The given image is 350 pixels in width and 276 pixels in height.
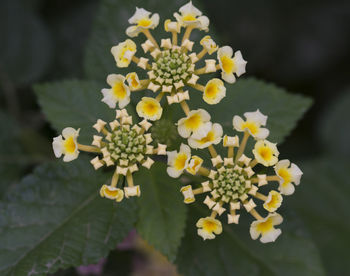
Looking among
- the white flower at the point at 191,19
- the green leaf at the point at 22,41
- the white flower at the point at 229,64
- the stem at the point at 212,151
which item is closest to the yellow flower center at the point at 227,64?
the white flower at the point at 229,64

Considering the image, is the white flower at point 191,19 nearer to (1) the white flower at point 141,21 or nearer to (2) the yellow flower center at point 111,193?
(1) the white flower at point 141,21

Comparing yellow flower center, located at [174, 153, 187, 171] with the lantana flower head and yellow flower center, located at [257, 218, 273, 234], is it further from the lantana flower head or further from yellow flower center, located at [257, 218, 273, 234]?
yellow flower center, located at [257, 218, 273, 234]

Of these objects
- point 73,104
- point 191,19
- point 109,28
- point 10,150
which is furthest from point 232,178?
point 10,150

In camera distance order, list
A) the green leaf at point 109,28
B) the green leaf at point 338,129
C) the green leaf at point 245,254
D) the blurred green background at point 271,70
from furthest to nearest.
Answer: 1. the green leaf at point 338,129
2. the blurred green background at point 271,70
3. the green leaf at point 109,28
4. the green leaf at point 245,254

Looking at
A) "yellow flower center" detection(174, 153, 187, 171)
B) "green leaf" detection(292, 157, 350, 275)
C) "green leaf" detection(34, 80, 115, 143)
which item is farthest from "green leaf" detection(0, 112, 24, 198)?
"green leaf" detection(292, 157, 350, 275)

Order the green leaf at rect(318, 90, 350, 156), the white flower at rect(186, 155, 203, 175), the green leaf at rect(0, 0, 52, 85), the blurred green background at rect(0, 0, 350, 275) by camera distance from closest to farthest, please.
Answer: the white flower at rect(186, 155, 203, 175), the blurred green background at rect(0, 0, 350, 275), the green leaf at rect(0, 0, 52, 85), the green leaf at rect(318, 90, 350, 156)

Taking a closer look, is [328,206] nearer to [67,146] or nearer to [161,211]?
[161,211]
